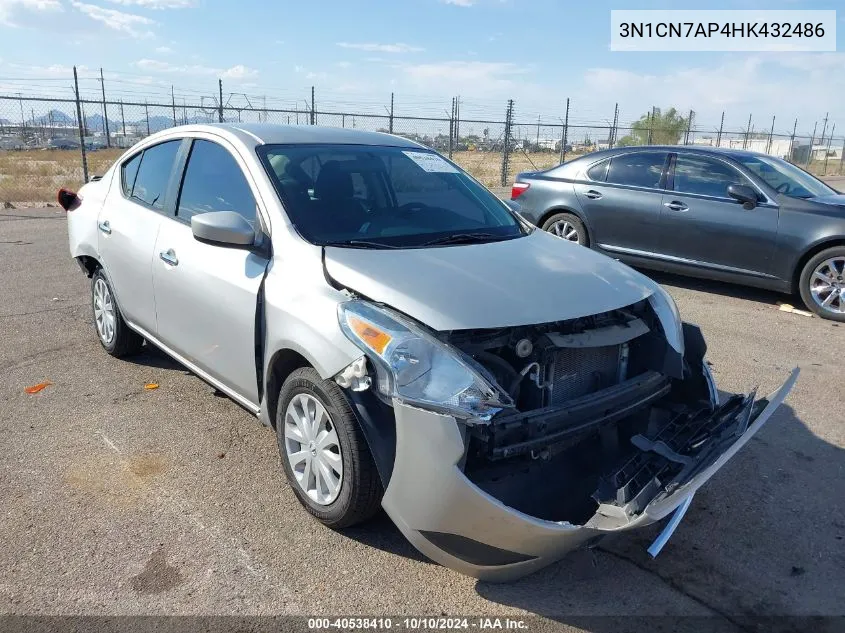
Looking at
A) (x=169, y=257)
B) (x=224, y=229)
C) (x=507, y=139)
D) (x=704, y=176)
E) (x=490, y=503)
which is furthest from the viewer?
(x=507, y=139)

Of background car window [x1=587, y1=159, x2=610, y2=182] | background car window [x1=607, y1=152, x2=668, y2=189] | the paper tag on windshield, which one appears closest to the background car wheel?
A: background car window [x1=587, y1=159, x2=610, y2=182]

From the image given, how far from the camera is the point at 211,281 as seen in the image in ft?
11.7

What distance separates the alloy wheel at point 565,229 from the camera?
8477mm

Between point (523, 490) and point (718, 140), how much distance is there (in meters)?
30.9

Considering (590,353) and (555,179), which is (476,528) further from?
(555,179)

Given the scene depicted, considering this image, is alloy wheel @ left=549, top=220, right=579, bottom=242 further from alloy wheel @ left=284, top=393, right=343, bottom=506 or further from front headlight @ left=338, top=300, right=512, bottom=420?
front headlight @ left=338, top=300, right=512, bottom=420

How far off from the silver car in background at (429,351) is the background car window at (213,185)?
1cm

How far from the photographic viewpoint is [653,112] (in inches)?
1314

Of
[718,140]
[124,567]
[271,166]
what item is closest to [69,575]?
[124,567]

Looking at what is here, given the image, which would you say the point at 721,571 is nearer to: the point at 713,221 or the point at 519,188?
the point at 713,221

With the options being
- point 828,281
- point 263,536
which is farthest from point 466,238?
point 828,281

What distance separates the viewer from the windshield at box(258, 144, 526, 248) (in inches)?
136

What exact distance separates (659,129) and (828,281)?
22.4 metres

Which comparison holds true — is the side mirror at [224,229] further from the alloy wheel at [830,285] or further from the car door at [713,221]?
the alloy wheel at [830,285]
